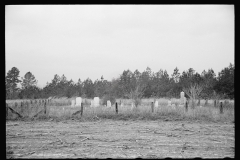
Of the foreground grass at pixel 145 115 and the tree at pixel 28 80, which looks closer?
the foreground grass at pixel 145 115

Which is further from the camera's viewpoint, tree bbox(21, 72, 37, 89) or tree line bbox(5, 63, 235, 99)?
tree bbox(21, 72, 37, 89)

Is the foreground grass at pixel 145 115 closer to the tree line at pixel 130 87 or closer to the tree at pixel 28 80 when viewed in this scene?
the tree line at pixel 130 87

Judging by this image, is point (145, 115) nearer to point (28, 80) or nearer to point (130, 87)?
point (130, 87)

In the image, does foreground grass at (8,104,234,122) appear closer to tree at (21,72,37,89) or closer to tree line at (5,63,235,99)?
tree line at (5,63,235,99)

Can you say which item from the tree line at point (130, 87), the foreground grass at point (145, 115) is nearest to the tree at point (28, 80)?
the tree line at point (130, 87)

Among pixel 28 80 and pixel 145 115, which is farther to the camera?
pixel 28 80

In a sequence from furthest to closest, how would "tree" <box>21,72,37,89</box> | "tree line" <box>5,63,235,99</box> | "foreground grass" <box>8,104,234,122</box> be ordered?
"tree" <box>21,72,37,89</box>
"tree line" <box>5,63,235,99</box>
"foreground grass" <box>8,104,234,122</box>

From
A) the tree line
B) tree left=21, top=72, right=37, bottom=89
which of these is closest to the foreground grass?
the tree line

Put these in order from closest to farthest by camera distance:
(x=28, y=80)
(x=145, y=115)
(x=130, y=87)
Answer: (x=145, y=115) → (x=130, y=87) → (x=28, y=80)

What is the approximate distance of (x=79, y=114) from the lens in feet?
52.6

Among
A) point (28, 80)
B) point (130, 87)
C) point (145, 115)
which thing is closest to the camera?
point (145, 115)

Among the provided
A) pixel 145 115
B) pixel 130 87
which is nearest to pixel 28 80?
pixel 130 87
